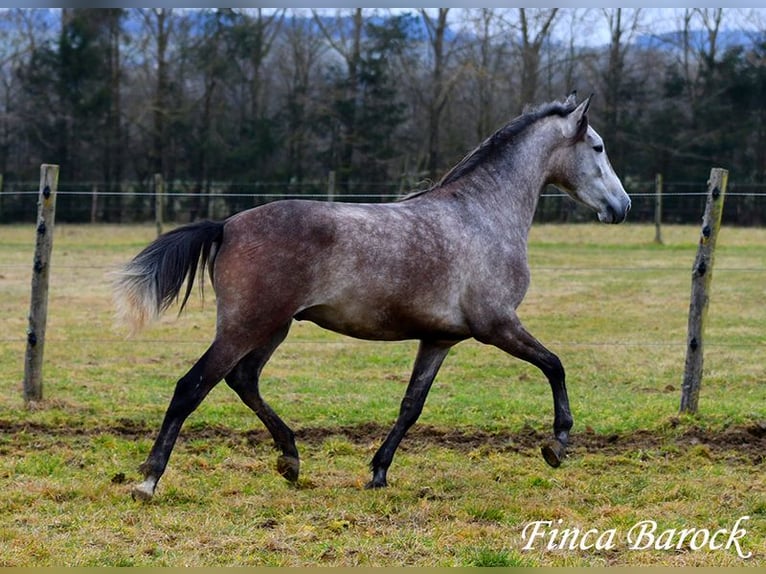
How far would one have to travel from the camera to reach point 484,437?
632 cm

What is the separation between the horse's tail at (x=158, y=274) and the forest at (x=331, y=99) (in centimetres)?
2551

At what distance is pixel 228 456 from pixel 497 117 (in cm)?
2651

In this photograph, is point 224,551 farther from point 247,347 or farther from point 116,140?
point 116,140

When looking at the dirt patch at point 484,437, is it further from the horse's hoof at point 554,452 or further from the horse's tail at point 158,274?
the horse's tail at point 158,274

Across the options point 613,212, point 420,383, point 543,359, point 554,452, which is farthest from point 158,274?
point 613,212

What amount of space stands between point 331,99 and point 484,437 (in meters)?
26.6

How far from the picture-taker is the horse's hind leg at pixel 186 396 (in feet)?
15.3

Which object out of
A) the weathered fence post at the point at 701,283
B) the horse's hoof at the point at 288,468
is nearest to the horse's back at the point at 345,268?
the horse's hoof at the point at 288,468

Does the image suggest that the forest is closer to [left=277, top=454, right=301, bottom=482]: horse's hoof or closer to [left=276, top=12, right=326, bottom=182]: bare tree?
[left=276, top=12, right=326, bottom=182]: bare tree

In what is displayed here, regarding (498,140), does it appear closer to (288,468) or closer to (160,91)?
(288,468)

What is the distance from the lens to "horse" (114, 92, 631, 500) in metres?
4.71

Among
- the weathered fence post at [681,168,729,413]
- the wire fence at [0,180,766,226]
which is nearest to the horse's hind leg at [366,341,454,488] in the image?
the weathered fence post at [681,168,729,413]

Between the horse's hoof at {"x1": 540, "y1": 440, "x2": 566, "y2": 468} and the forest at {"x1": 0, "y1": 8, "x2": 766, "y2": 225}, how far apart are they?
83.7 feet

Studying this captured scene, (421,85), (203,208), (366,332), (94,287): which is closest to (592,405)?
(366,332)
